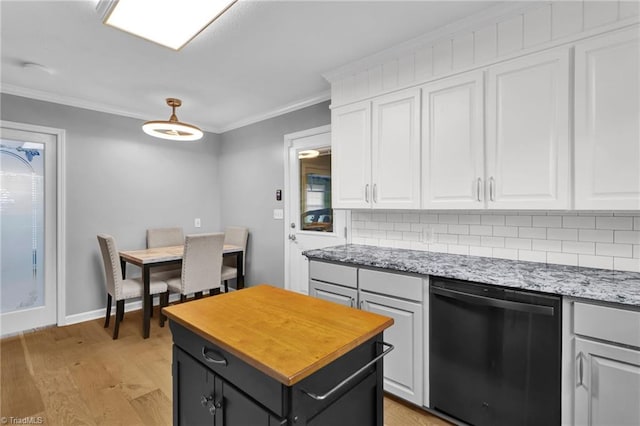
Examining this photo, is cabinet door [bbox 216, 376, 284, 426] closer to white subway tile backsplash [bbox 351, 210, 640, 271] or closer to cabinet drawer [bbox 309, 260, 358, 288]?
cabinet drawer [bbox 309, 260, 358, 288]

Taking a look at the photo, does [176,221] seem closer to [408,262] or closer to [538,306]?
[408,262]

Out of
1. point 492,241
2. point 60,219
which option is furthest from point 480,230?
point 60,219

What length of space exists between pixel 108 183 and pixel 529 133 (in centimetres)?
417

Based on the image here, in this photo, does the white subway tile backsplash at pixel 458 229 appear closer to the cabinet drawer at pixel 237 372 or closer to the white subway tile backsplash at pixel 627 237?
the white subway tile backsplash at pixel 627 237

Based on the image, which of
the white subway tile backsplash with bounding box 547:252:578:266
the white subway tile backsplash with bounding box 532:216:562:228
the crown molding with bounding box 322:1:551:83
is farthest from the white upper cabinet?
the white subway tile backsplash with bounding box 547:252:578:266

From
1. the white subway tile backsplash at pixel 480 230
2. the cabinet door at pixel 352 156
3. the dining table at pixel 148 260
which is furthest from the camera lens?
the dining table at pixel 148 260

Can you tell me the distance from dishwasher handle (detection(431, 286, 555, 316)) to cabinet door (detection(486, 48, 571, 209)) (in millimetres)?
611

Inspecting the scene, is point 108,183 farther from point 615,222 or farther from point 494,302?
point 615,222

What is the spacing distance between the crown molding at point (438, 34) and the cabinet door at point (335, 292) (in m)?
1.77

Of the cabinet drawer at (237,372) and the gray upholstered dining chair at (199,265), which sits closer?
the cabinet drawer at (237,372)

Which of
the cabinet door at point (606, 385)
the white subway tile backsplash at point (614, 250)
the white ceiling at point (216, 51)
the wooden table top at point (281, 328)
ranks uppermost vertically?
the white ceiling at point (216, 51)

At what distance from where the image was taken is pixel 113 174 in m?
3.76

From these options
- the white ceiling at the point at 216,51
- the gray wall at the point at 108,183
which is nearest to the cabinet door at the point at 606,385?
the white ceiling at the point at 216,51

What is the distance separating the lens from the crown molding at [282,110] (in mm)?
3317
